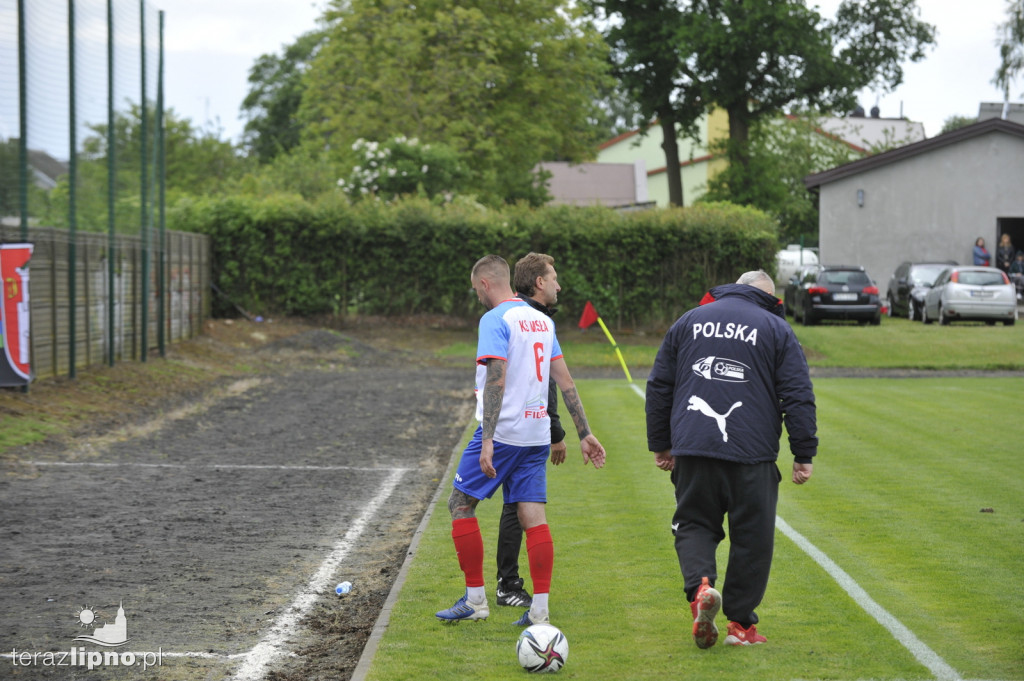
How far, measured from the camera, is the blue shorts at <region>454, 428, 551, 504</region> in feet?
19.2

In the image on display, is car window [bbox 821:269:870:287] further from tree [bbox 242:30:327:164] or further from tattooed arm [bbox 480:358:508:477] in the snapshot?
tree [bbox 242:30:327:164]

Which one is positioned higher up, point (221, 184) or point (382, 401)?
point (221, 184)

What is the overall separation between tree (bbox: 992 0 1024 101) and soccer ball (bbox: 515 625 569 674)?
179ft

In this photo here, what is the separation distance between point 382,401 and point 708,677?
13.2 meters

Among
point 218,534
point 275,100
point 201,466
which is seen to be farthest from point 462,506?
point 275,100

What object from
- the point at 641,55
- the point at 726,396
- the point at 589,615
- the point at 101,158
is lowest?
the point at 589,615

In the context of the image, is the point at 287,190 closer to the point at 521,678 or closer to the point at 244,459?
the point at 244,459

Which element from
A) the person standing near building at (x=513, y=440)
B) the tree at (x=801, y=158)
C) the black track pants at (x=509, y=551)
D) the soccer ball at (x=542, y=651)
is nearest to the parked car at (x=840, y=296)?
the black track pants at (x=509, y=551)

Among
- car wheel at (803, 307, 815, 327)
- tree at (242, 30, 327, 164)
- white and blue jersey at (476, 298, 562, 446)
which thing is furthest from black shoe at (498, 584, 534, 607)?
tree at (242, 30, 327, 164)

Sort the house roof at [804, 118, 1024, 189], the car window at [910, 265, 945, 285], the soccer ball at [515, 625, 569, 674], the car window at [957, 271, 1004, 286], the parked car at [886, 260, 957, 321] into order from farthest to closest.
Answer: the house roof at [804, 118, 1024, 189]
the car window at [910, 265, 945, 285]
the parked car at [886, 260, 957, 321]
the car window at [957, 271, 1004, 286]
the soccer ball at [515, 625, 569, 674]

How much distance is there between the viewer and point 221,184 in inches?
2126

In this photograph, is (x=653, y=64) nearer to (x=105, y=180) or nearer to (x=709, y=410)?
(x=105, y=180)

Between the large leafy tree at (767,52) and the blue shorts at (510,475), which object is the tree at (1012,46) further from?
the blue shorts at (510,475)

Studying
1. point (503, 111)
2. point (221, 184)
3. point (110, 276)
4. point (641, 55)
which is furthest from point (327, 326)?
point (221, 184)
